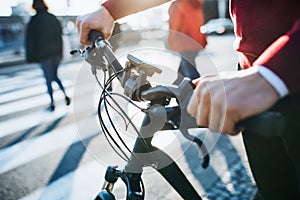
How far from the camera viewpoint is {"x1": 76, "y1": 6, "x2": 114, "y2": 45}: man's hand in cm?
136

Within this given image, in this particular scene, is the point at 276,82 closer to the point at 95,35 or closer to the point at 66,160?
the point at 95,35

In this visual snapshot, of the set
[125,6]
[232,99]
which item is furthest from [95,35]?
[232,99]

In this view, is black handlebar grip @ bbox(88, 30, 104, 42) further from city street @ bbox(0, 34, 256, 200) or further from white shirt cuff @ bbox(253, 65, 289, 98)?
white shirt cuff @ bbox(253, 65, 289, 98)

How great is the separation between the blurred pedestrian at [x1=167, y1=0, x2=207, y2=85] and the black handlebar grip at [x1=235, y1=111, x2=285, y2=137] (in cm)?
311

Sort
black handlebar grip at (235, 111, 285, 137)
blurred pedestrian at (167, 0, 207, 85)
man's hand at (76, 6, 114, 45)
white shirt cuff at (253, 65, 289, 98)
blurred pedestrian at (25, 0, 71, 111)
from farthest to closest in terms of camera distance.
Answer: blurred pedestrian at (25, 0, 71, 111)
blurred pedestrian at (167, 0, 207, 85)
man's hand at (76, 6, 114, 45)
white shirt cuff at (253, 65, 289, 98)
black handlebar grip at (235, 111, 285, 137)

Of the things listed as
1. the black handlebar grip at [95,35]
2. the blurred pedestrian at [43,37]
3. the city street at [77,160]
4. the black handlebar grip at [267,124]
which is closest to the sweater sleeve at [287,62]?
the black handlebar grip at [267,124]

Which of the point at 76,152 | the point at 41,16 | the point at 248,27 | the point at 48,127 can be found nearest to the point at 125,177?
the point at 248,27

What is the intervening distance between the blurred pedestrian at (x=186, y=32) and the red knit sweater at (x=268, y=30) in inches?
93.7

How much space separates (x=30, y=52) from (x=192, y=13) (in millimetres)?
3135

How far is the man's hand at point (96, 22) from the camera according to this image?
1.36 meters

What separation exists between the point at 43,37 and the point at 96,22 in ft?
14.4

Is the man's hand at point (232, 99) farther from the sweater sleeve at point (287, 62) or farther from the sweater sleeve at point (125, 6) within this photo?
the sweater sleeve at point (125, 6)

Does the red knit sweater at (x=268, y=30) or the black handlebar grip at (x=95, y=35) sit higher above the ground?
the red knit sweater at (x=268, y=30)

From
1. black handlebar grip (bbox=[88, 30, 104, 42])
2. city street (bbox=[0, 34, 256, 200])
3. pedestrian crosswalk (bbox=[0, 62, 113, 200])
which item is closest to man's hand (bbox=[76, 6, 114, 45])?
black handlebar grip (bbox=[88, 30, 104, 42])
